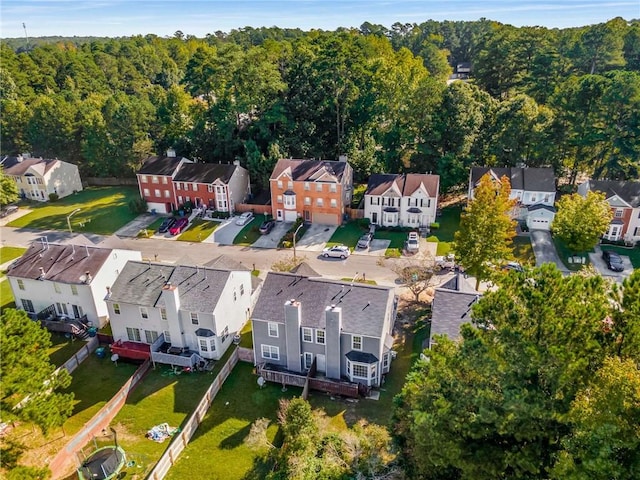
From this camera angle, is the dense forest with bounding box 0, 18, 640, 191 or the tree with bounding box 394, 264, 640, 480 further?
the dense forest with bounding box 0, 18, 640, 191

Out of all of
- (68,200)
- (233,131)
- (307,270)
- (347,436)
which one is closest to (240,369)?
(307,270)

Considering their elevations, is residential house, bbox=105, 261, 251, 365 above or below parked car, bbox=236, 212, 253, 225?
above

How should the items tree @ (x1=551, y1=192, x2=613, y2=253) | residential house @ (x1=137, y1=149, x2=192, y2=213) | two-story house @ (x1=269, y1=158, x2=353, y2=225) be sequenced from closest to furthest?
tree @ (x1=551, y1=192, x2=613, y2=253), two-story house @ (x1=269, y1=158, x2=353, y2=225), residential house @ (x1=137, y1=149, x2=192, y2=213)

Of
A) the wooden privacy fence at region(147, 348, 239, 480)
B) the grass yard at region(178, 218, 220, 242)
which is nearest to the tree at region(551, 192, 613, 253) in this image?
the wooden privacy fence at region(147, 348, 239, 480)

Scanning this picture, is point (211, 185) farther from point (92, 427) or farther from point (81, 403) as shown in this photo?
point (92, 427)

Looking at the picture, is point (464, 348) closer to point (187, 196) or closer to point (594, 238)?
point (594, 238)

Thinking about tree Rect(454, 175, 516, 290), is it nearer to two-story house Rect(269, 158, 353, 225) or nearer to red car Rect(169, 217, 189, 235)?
two-story house Rect(269, 158, 353, 225)

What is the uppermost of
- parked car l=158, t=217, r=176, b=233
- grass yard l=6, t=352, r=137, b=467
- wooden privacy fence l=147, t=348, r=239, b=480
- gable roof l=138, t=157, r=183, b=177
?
gable roof l=138, t=157, r=183, b=177
